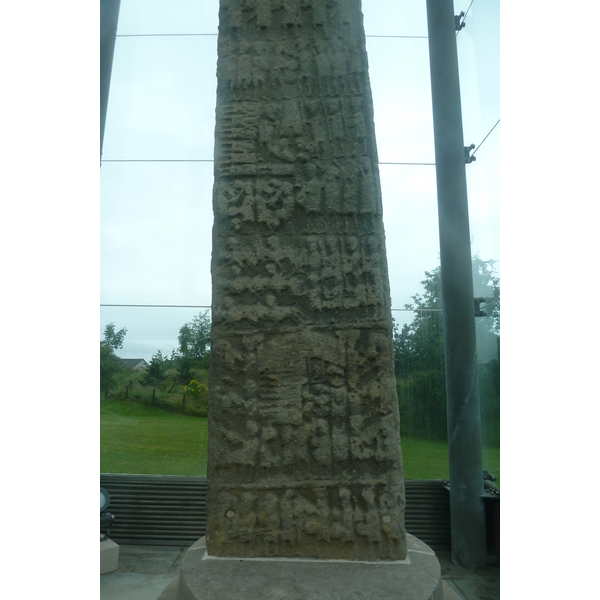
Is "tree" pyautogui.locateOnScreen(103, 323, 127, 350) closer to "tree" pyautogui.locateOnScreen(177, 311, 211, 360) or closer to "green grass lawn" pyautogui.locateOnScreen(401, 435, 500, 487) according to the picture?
"tree" pyautogui.locateOnScreen(177, 311, 211, 360)

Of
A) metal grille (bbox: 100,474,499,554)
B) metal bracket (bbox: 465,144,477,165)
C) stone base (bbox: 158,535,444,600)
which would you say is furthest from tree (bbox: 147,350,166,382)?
metal bracket (bbox: 465,144,477,165)

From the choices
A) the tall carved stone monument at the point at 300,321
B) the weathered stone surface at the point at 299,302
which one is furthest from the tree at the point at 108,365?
the weathered stone surface at the point at 299,302

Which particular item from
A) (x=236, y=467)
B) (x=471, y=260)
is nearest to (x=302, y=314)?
(x=236, y=467)

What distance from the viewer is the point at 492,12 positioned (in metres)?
3.92

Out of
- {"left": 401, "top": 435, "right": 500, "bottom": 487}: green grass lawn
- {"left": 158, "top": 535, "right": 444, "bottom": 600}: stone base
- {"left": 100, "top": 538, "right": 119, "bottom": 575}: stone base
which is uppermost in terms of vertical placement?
{"left": 158, "top": 535, "right": 444, "bottom": 600}: stone base

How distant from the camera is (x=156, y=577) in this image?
11.6 feet

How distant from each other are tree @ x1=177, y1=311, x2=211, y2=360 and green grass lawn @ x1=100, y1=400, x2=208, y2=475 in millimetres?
561

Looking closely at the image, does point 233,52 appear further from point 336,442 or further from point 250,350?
point 336,442

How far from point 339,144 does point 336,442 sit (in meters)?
1.03

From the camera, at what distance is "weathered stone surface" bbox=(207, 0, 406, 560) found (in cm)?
165

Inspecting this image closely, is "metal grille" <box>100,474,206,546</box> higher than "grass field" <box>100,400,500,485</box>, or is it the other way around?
"grass field" <box>100,400,500,485</box>

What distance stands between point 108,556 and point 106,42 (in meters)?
4.13

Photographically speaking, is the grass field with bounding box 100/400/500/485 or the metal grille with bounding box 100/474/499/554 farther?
the grass field with bounding box 100/400/500/485

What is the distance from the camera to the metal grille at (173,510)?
159 inches
